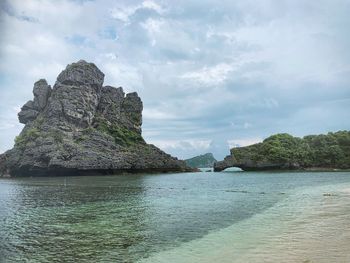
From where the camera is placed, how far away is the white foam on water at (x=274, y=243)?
16.3 m

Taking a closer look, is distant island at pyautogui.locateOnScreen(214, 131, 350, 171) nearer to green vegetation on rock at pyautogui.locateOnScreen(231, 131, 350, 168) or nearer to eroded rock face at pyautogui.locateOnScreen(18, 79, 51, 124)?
green vegetation on rock at pyautogui.locateOnScreen(231, 131, 350, 168)

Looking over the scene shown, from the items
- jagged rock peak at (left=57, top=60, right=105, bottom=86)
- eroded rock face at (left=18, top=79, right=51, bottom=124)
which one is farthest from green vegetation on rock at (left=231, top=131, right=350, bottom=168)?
eroded rock face at (left=18, top=79, right=51, bottom=124)

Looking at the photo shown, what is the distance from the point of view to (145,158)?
143 meters

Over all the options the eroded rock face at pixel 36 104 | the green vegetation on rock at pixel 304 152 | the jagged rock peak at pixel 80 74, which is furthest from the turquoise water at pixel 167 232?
the green vegetation on rock at pixel 304 152

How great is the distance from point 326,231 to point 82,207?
78.6ft

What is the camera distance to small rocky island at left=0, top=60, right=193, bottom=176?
4813 inches

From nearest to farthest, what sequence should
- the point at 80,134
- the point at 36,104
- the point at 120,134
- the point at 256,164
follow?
the point at 80,134
the point at 36,104
the point at 120,134
the point at 256,164

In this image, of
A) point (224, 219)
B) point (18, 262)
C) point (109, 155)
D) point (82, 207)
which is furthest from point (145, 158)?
point (18, 262)

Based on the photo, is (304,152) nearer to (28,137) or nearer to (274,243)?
(28,137)

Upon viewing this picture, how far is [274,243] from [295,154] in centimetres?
14480

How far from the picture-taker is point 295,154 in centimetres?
15612

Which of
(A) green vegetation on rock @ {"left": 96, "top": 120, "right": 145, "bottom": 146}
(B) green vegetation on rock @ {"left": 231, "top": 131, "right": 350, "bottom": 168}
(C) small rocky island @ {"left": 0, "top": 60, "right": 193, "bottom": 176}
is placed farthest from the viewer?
(B) green vegetation on rock @ {"left": 231, "top": 131, "right": 350, "bottom": 168}

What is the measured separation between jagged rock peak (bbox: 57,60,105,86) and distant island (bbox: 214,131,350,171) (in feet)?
221

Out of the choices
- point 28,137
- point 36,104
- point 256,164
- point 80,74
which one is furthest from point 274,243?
point 36,104
